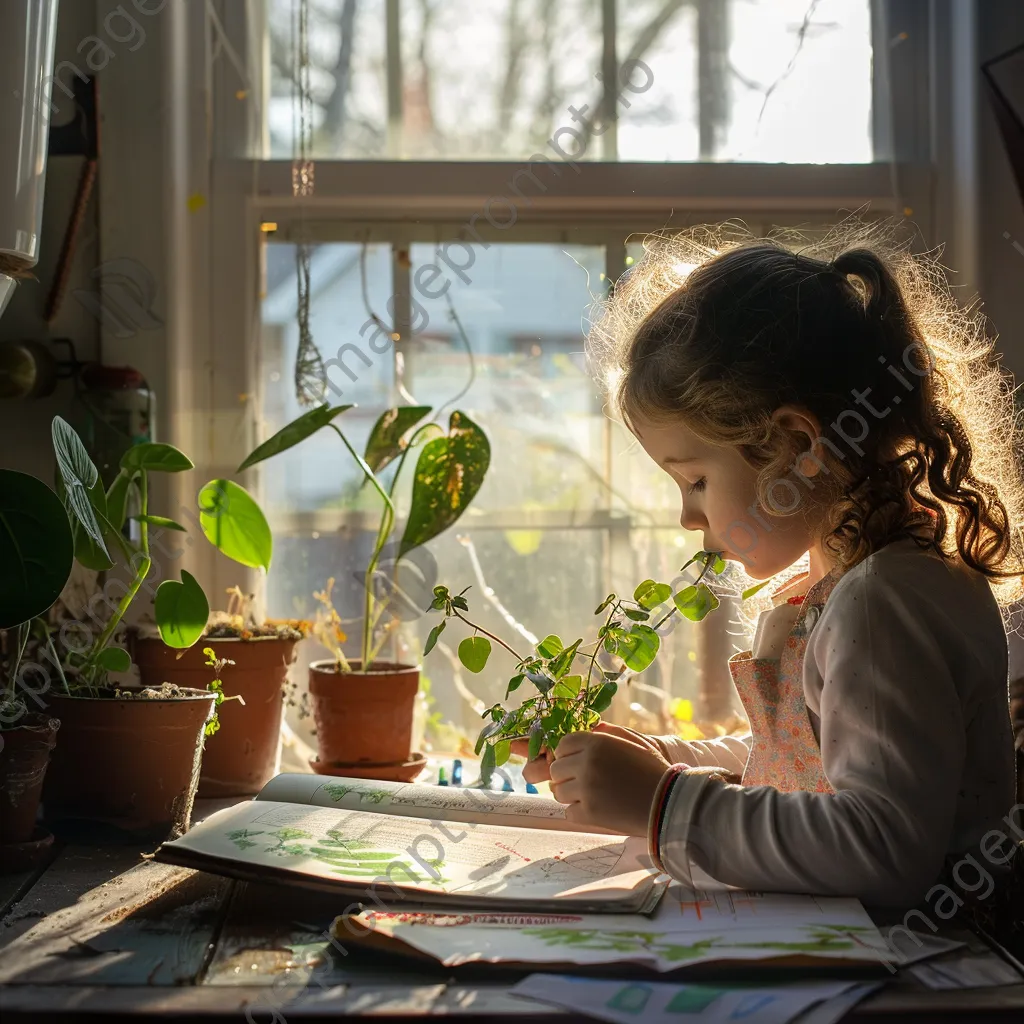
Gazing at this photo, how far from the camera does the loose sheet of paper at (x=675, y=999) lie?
54 cm

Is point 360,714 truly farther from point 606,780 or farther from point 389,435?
point 606,780

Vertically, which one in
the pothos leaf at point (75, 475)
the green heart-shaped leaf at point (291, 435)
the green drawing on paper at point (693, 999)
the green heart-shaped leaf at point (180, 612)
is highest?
the green heart-shaped leaf at point (291, 435)

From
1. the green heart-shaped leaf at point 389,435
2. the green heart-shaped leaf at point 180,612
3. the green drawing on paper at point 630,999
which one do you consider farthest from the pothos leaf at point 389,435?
the green drawing on paper at point 630,999

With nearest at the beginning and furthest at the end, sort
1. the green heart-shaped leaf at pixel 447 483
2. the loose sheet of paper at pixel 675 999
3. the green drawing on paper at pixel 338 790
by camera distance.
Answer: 1. the loose sheet of paper at pixel 675 999
2. the green drawing on paper at pixel 338 790
3. the green heart-shaped leaf at pixel 447 483

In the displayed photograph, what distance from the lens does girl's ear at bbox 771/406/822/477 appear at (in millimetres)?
828

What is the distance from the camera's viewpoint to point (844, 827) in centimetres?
67

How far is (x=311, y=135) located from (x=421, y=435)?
464 millimetres

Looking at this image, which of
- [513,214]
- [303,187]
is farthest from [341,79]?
[513,214]

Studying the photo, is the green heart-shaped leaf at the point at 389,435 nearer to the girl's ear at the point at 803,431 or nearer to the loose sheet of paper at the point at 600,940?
the girl's ear at the point at 803,431

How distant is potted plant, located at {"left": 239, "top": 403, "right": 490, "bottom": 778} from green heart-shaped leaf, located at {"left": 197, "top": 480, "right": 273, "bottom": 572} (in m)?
0.06

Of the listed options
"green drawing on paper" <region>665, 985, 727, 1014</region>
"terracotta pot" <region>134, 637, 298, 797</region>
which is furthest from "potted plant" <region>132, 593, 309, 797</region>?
"green drawing on paper" <region>665, 985, 727, 1014</region>

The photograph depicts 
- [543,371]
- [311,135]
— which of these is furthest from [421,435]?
[311,135]

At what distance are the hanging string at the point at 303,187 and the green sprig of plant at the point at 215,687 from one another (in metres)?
0.44

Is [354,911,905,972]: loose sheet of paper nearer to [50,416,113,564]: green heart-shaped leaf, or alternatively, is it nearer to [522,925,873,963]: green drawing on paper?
[522,925,873,963]: green drawing on paper
